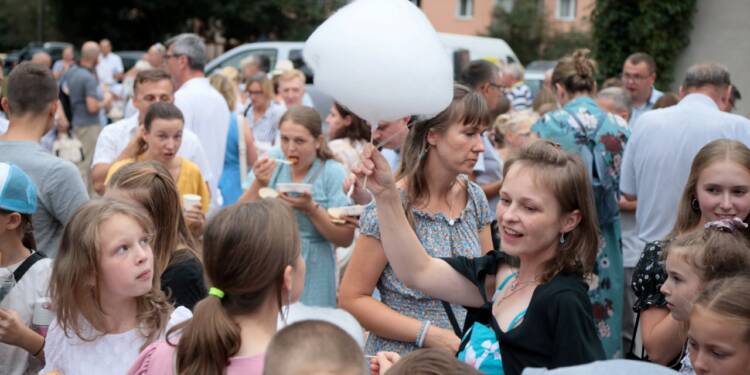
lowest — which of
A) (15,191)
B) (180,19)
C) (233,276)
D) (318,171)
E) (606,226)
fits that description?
(180,19)

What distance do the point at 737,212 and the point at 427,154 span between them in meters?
1.28

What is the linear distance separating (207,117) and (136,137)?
1481mm

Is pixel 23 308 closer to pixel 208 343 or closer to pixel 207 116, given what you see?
pixel 208 343

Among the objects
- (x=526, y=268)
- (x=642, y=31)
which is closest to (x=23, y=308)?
(x=526, y=268)

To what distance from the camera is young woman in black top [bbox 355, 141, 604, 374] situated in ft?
8.63

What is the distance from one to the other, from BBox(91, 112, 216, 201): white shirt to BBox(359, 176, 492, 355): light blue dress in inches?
105

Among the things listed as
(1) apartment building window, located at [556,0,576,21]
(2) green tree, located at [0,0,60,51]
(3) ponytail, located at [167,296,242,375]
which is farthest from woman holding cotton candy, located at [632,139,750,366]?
(1) apartment building window, located at [556,0,576,21]

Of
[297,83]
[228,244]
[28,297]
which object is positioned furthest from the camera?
[297,83]

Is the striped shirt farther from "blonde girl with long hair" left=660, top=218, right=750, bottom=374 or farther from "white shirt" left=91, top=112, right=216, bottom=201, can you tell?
"blonde girl with long hair" left=660, top=218, right=750, bottom=374

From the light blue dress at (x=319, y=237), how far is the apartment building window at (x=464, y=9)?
45411mm

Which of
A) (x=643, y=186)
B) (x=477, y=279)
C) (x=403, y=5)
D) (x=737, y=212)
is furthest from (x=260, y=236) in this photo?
(x=643, y=186)

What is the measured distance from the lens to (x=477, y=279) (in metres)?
3.07

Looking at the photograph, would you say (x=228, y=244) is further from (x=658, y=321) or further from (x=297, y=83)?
(x=297, y=83)

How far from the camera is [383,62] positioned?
305 cm
